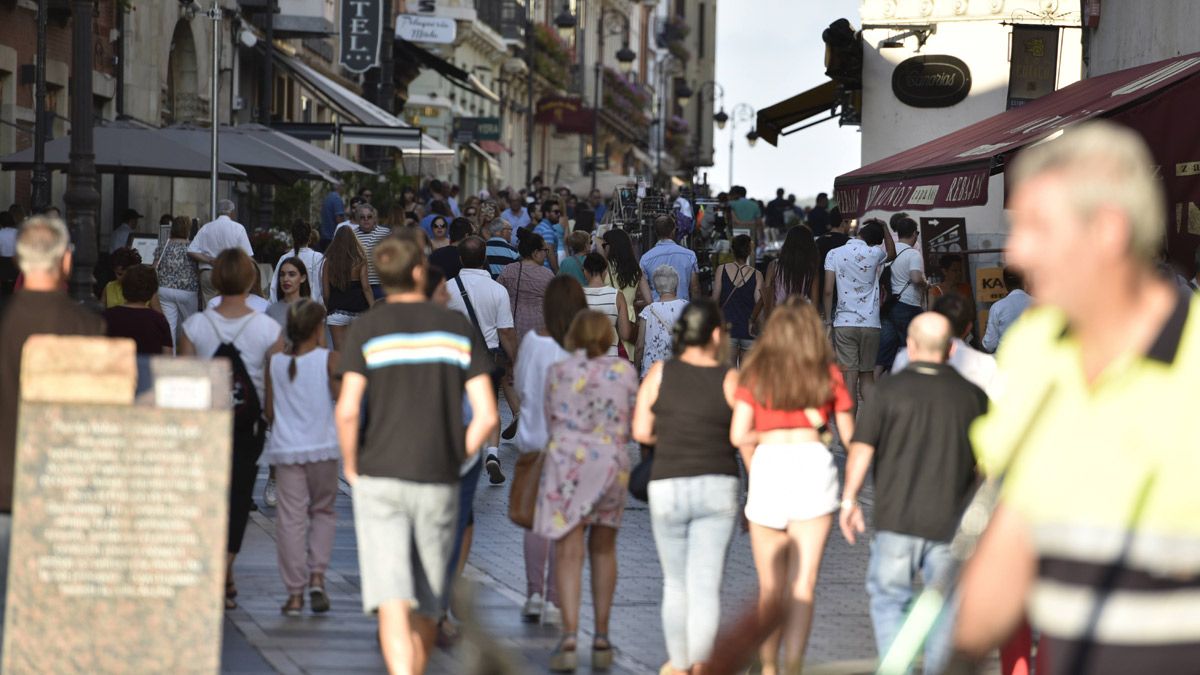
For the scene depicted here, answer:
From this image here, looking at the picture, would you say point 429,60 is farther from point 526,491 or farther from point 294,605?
point 526,491

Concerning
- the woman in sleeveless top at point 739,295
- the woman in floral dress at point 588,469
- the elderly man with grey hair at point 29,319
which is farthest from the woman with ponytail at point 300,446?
the woman in sleeveless top at point 739,295

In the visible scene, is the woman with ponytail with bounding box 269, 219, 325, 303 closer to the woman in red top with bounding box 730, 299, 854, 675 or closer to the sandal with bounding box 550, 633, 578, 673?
the sandal with bounding box 550, 633, 578, 673

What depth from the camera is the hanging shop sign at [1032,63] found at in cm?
2406

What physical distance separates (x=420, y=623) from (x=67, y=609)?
1.53 metres

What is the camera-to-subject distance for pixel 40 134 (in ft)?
66.6

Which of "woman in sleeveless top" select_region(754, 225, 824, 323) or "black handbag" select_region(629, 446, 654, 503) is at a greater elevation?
"woman in sleeveless top" select_region(754, 225, 824, 323)

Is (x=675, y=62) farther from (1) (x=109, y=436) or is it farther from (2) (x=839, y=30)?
(1) (x=109, y=436)

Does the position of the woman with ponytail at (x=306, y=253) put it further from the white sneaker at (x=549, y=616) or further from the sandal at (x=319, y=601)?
the white sneaker at (x=549, y=616)

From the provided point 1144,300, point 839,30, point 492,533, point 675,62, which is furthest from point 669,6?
point 1144,300

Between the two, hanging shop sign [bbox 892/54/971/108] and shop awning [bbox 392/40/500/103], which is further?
shop awning [bbox 392/40/500/103]

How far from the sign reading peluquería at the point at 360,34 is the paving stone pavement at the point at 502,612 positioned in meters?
28.5

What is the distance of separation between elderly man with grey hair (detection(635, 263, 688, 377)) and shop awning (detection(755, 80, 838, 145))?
1412 centimetres

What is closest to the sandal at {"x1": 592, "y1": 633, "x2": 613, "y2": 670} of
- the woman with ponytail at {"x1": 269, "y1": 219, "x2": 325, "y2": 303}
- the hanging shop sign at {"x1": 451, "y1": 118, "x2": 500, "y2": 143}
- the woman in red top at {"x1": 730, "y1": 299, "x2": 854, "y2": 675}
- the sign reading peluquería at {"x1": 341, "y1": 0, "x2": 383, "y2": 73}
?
the woman in red top at {"x1": 730, "y1": 299, "x2": 854, "y2": 675}

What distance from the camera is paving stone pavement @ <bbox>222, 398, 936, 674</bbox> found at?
8.45 meters
